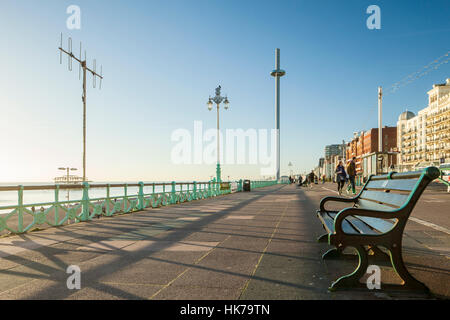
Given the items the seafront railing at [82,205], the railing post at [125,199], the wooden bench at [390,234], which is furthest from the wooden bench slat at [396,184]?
the railing post at [125,199]

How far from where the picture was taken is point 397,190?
361 centimetres

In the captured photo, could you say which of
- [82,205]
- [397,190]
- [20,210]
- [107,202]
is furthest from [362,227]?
[107,202]

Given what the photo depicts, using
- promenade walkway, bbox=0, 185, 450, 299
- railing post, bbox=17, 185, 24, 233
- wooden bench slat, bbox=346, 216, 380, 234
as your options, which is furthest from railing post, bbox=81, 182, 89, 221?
wooden bench slat, bbox=346, 216, 380, 234

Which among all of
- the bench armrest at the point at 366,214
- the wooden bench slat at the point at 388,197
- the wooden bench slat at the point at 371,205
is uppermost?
the wooden bench slat at the point at 388,197

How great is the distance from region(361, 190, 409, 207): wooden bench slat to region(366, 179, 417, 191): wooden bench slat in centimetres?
7

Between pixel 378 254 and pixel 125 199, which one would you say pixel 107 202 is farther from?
pixel 378 254

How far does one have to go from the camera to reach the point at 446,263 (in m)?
4.05

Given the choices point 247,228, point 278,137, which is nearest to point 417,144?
point 278,137

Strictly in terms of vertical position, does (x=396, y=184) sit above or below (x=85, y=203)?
above

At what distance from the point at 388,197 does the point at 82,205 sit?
7.81 meters

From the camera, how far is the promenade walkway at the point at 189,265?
124 inches

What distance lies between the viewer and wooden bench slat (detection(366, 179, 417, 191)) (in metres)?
3.24

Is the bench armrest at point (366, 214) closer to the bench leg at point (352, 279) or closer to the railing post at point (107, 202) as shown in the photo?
the bench leg at point (352, 279)

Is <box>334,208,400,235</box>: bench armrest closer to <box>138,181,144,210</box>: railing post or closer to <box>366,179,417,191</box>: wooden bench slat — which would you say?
<box>366,179,417,191</box>: wooden bench slat
